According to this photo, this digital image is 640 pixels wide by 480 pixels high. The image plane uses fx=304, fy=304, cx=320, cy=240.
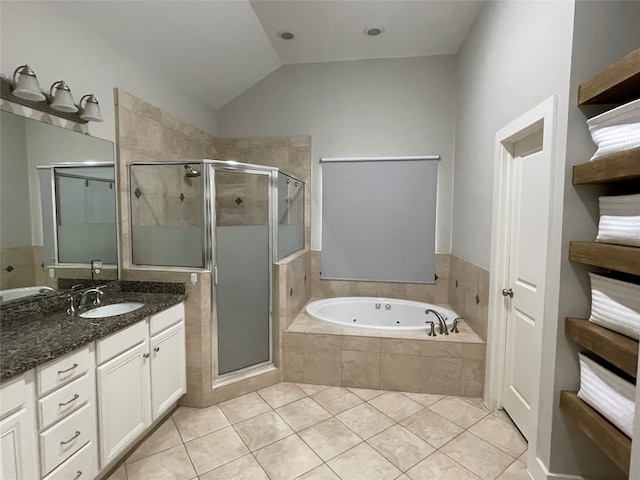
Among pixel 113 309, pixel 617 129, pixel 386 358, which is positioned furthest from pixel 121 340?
pixel 617 129

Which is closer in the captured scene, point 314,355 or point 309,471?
point 309,471

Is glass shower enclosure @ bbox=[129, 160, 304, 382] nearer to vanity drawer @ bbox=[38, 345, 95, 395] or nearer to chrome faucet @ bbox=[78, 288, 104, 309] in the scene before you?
chrome faucet @ bbox=[78, 288, 104, 309]

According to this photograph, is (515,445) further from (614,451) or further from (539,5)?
(539,5)

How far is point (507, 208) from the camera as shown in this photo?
7.07 feet

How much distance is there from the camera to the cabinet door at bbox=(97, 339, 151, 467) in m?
1.55

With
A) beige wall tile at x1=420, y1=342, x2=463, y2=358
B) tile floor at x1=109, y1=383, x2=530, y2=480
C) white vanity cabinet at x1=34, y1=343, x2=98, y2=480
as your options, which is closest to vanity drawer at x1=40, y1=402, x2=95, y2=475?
white vanity cabinet at x1=34, y1=343, x2=98, y2=480

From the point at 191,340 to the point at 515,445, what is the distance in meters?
2.30

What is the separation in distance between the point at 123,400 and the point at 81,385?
331 mm

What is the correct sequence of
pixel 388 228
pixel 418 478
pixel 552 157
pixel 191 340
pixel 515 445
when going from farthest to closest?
pixel 388 228, pixel 191 340, pixel 515 445, pixel 418 478, pixel 552 157

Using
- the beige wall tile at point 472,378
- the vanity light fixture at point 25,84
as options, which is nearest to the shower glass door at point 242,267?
the vanity light fixture at point 25,84

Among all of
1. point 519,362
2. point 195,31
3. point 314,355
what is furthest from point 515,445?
point 195,31

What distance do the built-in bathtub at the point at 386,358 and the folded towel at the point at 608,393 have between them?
103 cm

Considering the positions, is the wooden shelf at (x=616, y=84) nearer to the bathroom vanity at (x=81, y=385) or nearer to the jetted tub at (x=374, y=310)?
the jetted tub at (x=374, y=310)

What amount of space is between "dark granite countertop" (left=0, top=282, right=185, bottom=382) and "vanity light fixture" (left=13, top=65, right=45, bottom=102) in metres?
1.11
